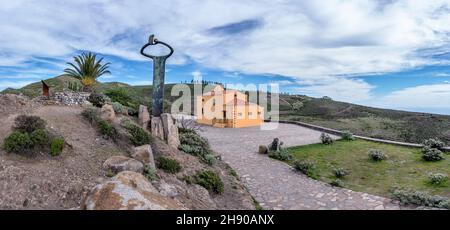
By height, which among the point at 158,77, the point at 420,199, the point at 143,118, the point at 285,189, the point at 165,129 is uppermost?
the point at 158,77

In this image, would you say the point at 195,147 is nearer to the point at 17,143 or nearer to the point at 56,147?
the point at 56,147

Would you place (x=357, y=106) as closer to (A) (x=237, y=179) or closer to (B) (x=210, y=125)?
(B) (x=210, y=125)

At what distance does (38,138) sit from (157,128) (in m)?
4.84

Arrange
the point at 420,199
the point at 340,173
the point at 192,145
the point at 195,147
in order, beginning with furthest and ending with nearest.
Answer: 1. the point at 340,173
2. the point at 192,145
3. the point at 195,147
4. the point at 420,199

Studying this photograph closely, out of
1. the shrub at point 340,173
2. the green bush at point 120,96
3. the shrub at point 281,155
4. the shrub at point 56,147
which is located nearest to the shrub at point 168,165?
the shrub at point 56,147

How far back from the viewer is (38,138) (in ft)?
24.4

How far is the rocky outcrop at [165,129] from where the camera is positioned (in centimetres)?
1180

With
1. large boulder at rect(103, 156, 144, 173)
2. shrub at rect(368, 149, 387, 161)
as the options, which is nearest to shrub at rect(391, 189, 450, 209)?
shrub at rect(368, 149, 387, 161)

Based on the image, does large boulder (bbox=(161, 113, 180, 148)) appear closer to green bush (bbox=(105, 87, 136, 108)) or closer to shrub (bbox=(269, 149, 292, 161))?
green bush (bbox=(105, 87, 136, 108))

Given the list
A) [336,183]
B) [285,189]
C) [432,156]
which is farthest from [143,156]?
[432,156]

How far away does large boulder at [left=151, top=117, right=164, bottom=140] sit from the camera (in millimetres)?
11841

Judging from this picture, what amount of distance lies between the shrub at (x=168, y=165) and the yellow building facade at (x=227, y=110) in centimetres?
2001
